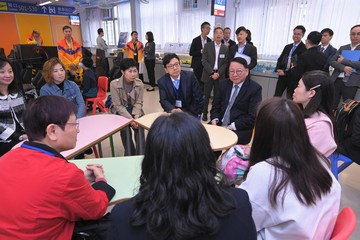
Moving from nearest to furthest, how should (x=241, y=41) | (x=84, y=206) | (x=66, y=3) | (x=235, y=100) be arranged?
(x=84, y=206), (x=235, y=100), (x=241, y=41), (x=66, y=3)

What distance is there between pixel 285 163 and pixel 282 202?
5.7 inches

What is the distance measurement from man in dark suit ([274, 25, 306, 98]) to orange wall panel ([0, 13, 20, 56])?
33.7 ft

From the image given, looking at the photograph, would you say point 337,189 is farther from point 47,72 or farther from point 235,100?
point 47,72

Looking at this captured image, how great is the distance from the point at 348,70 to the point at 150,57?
4.62 m

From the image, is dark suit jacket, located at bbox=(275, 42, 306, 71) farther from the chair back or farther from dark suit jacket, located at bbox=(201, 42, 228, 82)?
the chair back

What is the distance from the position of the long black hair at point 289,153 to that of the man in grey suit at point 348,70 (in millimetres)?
3009

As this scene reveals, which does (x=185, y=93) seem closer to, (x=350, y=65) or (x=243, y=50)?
(x=243, y=50)

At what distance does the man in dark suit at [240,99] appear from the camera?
2318 mm

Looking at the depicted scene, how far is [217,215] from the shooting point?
25.5 inches

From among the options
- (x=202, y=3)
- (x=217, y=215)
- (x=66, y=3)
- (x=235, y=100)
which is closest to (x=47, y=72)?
(x=235, y=100)

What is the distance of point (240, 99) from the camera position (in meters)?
2.38

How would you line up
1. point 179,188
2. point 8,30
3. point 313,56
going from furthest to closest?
1. point 8,30
2. point 313,56
3. point 179,188

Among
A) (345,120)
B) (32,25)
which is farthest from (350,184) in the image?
(32,25)

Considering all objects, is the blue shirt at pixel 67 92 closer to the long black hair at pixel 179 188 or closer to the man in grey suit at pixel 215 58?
the long black hair at pixel 179 188
